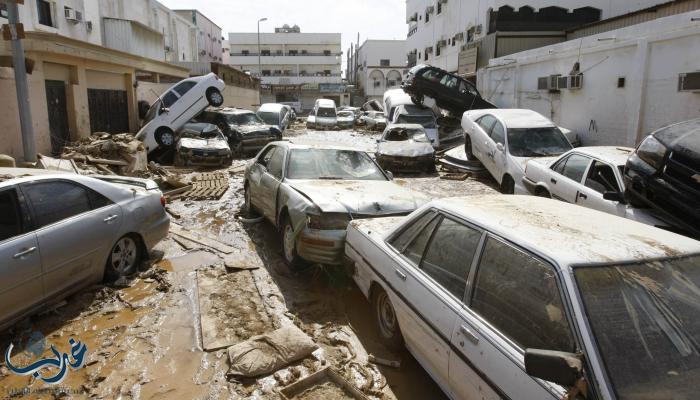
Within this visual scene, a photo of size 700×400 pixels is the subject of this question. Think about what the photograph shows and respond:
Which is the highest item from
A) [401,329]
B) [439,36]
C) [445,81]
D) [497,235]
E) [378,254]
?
[439,36]

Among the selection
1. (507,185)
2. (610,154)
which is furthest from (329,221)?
(507,185)

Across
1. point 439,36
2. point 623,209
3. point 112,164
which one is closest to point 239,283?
point 623,209

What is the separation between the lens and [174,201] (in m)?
10.3

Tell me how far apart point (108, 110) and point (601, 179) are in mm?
15750

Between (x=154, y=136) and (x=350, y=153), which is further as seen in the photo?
(x=154, y=136)

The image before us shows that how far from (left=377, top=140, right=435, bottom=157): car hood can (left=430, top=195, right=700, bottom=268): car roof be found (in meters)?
9.86

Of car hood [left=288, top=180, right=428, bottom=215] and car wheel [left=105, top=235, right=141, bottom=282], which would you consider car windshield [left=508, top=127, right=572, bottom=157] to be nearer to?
car hood [left=288, top=180, right=428, bottom=215]

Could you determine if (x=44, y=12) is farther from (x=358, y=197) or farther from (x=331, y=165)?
(x=358, y=197)

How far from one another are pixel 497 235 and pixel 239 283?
143 inches

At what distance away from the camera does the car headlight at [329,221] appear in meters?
5.45

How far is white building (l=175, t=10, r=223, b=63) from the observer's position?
52.0 meters

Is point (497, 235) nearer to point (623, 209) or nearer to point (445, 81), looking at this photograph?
point (623, 209)

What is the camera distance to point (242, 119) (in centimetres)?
1908

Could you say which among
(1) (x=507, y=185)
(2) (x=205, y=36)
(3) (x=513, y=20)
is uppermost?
(2) (x=205, y=36)
